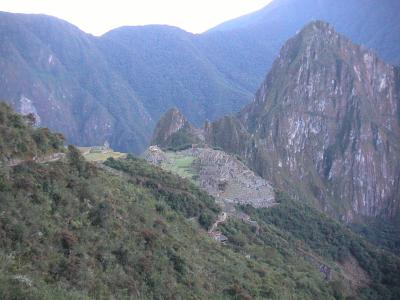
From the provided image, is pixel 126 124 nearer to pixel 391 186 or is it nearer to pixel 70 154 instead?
pixel 391 186

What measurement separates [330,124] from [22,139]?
98.3 metres

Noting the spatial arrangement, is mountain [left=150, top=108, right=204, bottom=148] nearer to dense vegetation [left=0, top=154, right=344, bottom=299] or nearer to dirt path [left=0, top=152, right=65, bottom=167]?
dense vegetation [left=0, top=154, right=344, bottom=299]

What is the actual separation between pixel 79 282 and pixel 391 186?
114 meters

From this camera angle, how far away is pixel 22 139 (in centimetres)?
2069

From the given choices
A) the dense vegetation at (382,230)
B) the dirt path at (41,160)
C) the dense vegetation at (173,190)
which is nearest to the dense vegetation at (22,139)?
the dirt path at (41,160)

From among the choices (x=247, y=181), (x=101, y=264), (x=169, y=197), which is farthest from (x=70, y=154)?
(x=247, y=181)

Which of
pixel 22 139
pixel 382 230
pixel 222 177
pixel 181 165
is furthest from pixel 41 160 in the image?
pixel 382 230

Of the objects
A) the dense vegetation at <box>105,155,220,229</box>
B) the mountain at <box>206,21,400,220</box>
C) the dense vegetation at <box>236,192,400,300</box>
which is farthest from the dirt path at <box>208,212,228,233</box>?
the mountain at <box>206,21,400,220</box>

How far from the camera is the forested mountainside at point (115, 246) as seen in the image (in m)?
14.9

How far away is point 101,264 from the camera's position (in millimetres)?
16734

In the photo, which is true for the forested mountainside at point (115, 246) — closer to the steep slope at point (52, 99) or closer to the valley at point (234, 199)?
the valley at point (234, 199)

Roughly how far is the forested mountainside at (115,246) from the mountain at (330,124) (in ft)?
220

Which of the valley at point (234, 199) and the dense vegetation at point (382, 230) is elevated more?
the valley at point (234, 199)

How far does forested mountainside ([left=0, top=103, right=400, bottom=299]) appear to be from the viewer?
1489 centimetres
